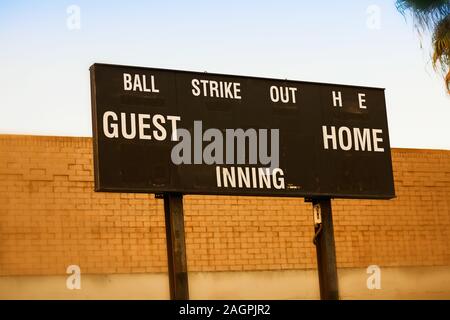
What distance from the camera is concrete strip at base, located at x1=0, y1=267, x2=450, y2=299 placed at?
2206 centimetres

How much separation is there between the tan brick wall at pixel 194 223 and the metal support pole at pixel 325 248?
6.41 metres

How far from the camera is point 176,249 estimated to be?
15.8 meters

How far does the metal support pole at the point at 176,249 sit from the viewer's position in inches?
619

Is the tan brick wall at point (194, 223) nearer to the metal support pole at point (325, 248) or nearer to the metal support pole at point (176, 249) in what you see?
the metal support pole at point (325, 248)

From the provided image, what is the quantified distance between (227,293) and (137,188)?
28.8ft

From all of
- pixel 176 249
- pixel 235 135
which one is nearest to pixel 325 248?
pixel 235 135

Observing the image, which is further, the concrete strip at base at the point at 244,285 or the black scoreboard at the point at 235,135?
the concrete strip at base at the point at 244,285

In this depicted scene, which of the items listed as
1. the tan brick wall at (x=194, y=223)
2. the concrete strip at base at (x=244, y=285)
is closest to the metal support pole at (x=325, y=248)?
the concrete strip at base at (x=244, y=285)

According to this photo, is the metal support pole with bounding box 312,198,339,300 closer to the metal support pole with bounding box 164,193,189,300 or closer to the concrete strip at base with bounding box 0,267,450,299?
the metal support pole with bounding box 164,193,189,300

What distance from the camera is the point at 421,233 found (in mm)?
26656

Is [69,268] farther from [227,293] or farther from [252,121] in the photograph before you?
[252,121]

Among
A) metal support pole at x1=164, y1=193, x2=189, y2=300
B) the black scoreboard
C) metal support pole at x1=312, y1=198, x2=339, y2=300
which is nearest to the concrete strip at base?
metal support pole at x1=312, y1=198, x2=339, y2=300
